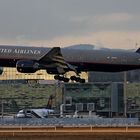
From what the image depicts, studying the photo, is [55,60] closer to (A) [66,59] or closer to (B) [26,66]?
(A) [66,59]

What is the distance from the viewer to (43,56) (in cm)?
12400

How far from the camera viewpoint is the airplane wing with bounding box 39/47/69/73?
407 feet

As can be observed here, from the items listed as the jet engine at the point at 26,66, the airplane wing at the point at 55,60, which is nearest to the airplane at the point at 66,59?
the airplane wing at the point at 55,60

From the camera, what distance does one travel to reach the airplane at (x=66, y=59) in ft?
404

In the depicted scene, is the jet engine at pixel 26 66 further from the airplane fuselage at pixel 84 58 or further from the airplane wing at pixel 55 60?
the airplane wing at pixel 55 60

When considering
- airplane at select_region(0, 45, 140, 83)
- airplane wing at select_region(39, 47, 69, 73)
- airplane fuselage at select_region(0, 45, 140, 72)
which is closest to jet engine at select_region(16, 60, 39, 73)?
airplane at select_region(0, 45, 140, 83)

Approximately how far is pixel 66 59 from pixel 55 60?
2.32 meters

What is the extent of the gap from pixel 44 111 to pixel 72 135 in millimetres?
94310

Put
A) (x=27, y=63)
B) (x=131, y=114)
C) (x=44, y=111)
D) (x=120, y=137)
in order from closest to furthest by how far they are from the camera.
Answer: (x=120, y=137) → (x=27, y=63) → (x=44, y=111) → (x=131, y=114)

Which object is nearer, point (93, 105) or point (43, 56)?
point (43, 56)

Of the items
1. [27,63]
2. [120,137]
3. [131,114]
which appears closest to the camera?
[120,137]

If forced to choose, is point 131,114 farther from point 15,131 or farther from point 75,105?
point 15,131

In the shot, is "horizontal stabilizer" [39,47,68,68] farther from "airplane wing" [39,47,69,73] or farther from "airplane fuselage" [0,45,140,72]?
"airplane fuselage" [0,45,140,72]

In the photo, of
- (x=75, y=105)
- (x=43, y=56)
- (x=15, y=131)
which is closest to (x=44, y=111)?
(x=75, y=105)
